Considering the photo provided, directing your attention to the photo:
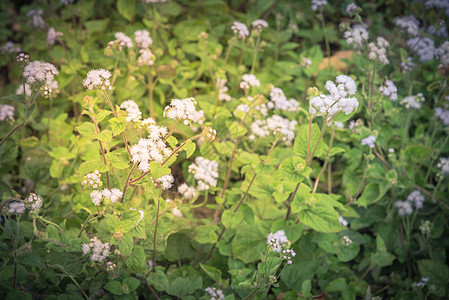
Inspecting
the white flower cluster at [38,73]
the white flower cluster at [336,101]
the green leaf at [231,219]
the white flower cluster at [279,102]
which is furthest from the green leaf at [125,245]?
the white flower cluster at [279,102]

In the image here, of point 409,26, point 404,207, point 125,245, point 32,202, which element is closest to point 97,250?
point 125,245

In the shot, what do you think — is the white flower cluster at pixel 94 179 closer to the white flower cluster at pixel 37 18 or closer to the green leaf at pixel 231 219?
the green leaf at pixel 231 219

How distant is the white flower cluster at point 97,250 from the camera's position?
222cm

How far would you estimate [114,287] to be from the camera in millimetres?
2430

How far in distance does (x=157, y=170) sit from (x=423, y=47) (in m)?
3.20

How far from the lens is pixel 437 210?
3.61m

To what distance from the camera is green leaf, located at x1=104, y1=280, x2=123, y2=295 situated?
7.92ft

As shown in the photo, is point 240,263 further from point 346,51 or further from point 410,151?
point 346,51

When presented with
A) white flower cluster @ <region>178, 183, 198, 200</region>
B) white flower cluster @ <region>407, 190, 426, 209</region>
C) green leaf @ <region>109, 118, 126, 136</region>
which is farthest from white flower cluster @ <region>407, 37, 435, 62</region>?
green leaf @ <region>109, 118, 126, 136</region>

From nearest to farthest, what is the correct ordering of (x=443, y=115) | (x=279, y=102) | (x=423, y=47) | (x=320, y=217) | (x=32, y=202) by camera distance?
(x=32, y=202)
(x=320, y=217)
(x=279, y=102)
(x=443, y=115)
(x=423, y=47)

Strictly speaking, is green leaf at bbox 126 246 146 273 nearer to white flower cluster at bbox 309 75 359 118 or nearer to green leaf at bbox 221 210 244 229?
green leaf at bbox 221 210 244 229

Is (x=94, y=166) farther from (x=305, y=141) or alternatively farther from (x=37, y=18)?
(x=37, y=18)

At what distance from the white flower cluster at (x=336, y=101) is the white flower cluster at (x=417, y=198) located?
153 centimetres

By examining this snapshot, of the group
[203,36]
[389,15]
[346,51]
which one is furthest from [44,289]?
[389,15]
